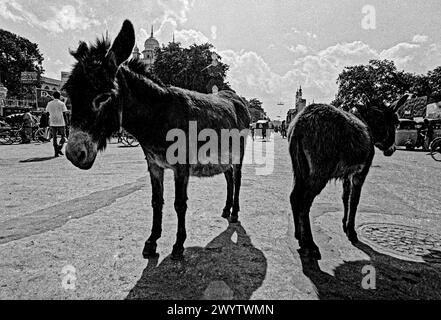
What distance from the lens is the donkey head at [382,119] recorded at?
14.1 feet

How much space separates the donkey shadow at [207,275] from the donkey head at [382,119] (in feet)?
8.79

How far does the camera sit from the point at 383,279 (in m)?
2.84

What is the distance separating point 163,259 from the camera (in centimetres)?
316

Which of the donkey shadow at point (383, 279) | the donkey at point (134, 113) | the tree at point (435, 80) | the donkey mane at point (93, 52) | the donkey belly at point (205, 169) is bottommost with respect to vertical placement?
the donkey shadow at point (383, 279)

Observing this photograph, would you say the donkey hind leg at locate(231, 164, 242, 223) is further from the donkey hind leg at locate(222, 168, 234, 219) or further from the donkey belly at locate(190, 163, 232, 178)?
the donkey belly at locate(190, 163, 232, 178)

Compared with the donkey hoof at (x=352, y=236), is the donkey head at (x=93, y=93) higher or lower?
higher

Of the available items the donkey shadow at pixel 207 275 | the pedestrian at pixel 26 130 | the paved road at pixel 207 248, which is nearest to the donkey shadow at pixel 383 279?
the paved road at pixel 207 248

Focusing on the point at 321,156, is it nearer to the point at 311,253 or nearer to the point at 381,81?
the point at 311,253

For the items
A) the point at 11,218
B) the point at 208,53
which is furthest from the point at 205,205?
the point at 208,53

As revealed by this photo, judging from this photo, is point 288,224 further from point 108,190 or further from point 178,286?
point 108,190

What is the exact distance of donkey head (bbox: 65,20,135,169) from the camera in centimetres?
251

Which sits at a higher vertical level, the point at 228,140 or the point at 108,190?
the point at 228,140

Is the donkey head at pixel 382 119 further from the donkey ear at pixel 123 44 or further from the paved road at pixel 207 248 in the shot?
the donkey ear at pixel 123 44

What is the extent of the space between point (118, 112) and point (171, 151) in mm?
694
